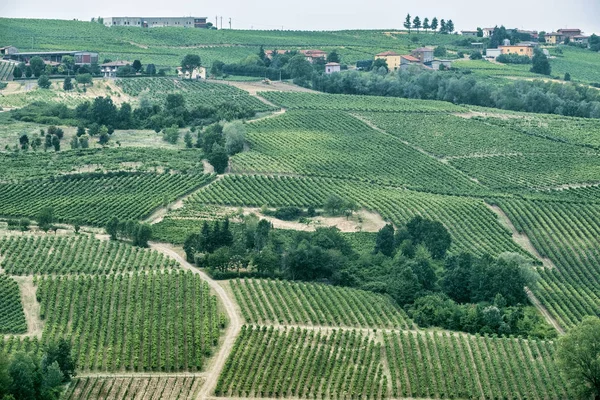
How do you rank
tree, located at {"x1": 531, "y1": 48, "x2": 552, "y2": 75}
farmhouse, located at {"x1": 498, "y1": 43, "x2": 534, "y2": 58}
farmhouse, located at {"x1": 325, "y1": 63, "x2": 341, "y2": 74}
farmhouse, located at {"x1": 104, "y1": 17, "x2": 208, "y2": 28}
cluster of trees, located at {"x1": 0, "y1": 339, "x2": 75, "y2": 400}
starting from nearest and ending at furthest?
cluster of trees, located at {"x1": 0, "y1": 339, "x2": 75, "y2": 400} → farmhouse, located at {"x1": 325, "y1": 63, "x2": 341, "y2": 74} → tree, located at {"x1": 531, "y1": 48, "x2": 552, "y2": 75} → farmhouse, located at {"x1": 498, "y1": 43, "x2": 534, "y2": 58} → farmhouse, located at {"x1": 104, "y1": 17, "x2": 208, "y2": 28}

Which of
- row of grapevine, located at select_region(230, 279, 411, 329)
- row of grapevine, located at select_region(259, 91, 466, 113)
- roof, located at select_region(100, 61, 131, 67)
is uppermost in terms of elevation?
roof, located at select_region(100, 61, 131, 67)

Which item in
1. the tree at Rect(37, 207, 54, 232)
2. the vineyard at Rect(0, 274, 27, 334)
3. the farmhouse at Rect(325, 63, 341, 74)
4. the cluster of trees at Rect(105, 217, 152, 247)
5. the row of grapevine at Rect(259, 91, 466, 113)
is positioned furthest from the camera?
the farmhouse at Rect(325, 63, 341, 74)

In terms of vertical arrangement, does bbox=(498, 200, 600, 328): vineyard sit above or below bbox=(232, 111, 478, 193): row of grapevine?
below

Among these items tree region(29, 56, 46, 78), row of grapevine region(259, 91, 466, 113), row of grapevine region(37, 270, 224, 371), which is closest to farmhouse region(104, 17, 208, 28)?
tree region(29, 56, 46, 78)

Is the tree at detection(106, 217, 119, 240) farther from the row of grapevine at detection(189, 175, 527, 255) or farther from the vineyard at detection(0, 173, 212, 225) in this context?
the row of grapevine at detection(189, 175, 527, 255)

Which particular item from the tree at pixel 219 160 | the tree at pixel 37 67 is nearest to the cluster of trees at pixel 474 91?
the tree at pixel 37 67

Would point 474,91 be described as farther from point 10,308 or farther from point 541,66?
point 10,308

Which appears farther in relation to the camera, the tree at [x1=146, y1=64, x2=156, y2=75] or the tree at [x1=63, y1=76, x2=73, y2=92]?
the tree at [x1=146, y1=64, x2=156, y2=75]

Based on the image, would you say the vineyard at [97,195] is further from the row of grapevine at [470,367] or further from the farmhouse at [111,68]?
the farmhouse at [111,68]
